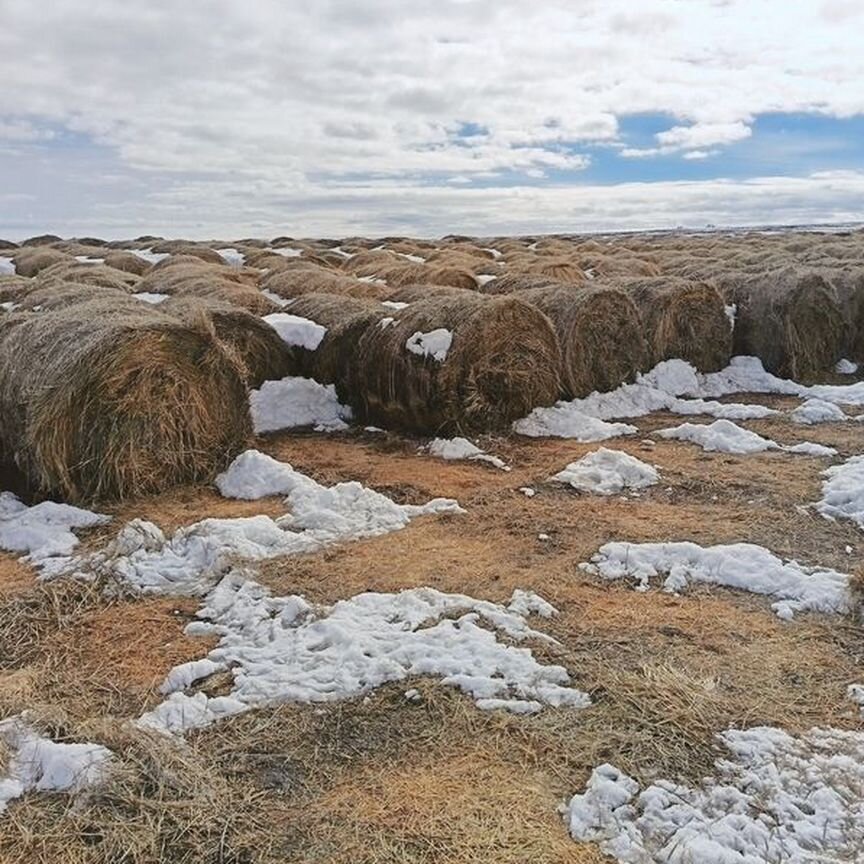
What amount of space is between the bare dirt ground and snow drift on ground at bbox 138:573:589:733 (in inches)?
4.6

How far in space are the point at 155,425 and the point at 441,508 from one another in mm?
2618

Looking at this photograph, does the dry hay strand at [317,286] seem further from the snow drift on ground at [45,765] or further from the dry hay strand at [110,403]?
the snow drift on ground at [45,765]

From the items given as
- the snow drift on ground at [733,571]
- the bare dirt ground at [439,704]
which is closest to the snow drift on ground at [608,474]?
the bare dirt ground at [439,704]

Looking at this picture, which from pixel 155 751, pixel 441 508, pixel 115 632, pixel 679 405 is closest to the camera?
pixel 155 751

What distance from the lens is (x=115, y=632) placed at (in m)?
4.85

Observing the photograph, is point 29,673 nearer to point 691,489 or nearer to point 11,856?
point 11,856

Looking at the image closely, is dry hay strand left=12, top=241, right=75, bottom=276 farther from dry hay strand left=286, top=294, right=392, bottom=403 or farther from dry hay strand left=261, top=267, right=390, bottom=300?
dry hay strand left=286, top=294, right=392, bottom=403

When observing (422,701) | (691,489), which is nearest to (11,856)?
(422,701)

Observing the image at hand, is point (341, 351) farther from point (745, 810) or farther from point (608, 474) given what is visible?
point (745, 810)

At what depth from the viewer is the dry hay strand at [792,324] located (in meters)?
12.8

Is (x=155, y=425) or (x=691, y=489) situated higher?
(x=155, y=425)

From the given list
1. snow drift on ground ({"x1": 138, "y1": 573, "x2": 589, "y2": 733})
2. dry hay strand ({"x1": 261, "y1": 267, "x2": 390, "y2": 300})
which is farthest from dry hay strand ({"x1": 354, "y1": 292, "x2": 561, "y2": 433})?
dry hay strand ({"x1": 261, "y1": 267, "x2": 390, "y2": 300})

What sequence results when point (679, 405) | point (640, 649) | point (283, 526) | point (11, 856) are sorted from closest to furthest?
point (11, 856)
point (640, 649)
point (283, 526)
point (679, 405)

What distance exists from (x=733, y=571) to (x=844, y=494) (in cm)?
211
